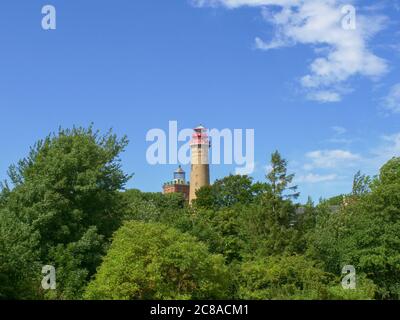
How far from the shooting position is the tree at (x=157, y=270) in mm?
24719

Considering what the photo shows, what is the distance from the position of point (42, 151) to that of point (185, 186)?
85.8 m

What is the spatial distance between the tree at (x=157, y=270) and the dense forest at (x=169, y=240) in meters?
0.05

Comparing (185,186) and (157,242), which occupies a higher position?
(185,186)

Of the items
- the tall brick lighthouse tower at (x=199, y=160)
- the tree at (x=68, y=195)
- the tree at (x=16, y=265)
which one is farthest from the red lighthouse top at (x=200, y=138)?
the tree at (x=16, y=265)

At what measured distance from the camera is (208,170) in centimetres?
9438

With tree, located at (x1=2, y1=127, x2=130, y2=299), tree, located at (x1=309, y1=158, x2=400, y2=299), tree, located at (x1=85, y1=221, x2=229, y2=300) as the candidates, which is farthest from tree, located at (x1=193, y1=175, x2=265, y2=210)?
tree, located at (x1=85, y1=221, x2=229, y2=300)

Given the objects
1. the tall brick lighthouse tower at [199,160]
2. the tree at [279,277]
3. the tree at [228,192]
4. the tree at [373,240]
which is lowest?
the tree at [279,277]

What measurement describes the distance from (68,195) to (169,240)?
11.4m

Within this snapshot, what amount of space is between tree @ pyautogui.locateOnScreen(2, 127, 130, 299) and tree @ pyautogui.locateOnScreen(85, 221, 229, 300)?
5676 millimetres

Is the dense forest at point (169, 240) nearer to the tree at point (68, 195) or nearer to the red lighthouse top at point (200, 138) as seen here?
the tree at point (68, 195)

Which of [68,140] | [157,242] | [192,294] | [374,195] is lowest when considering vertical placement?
→ [192,294]

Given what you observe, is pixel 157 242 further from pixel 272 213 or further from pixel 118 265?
pixel 272 213
